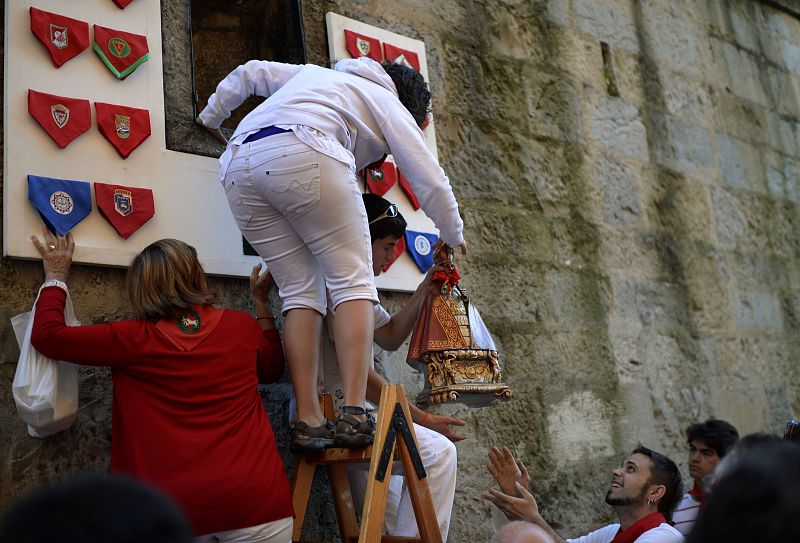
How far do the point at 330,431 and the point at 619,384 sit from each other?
2062mm

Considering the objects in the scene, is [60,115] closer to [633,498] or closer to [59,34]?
[59,34]

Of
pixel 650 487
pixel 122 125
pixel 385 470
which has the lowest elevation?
pixel 650 487

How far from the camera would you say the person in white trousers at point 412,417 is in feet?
9.10

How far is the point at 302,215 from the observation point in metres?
2.65

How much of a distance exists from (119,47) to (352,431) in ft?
5.08

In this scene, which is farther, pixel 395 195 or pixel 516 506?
pixel 395 195

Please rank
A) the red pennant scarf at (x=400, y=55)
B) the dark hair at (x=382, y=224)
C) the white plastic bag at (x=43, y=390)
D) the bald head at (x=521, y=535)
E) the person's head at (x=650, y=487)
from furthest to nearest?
the red pennant scarf at (x=400, y=55)
the person's head at (x=650, y=487)
the dark hair at (x=382, y=224)
the white plastic bag at (x=43, y=390)
the bald head at (x=521, y=535)

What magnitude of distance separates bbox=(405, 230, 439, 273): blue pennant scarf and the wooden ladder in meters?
1.02

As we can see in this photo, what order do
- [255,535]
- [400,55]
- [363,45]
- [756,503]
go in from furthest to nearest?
[400,55], [363,45], [255,535], [756,503]

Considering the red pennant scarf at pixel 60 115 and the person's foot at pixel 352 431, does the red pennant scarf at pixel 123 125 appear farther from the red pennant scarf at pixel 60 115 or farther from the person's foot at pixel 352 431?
the person's foot at pixel 352 431

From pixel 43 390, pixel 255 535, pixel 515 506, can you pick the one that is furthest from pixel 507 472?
pixel 43 390

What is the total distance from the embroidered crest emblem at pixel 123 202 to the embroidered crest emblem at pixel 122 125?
0.19m

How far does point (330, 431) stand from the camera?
104 inches

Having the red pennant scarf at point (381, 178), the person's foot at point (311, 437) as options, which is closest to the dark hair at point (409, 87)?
the red pennant scarf at point (381, 178)
